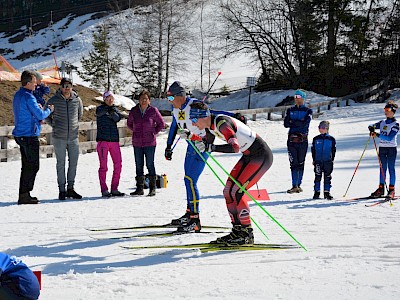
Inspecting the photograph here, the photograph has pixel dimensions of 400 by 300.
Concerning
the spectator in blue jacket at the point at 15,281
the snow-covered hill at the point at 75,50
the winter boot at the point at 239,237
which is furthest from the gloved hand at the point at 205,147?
the snow-covered hill at the point at 75,50

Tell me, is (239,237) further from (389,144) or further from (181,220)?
(389,144)

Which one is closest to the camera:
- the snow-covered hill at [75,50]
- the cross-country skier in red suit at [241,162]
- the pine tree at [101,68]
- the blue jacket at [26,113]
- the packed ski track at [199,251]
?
the packed ski track at [199,251]

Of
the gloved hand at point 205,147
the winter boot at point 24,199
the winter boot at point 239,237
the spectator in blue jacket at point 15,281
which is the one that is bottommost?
the winter boot at point 239,237

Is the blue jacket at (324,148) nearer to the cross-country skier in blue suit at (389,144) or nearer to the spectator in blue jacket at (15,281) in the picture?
the cross-country skier in blue suit at (389,144)

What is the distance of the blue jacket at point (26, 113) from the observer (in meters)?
8.73

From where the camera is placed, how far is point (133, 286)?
4660 millimetres

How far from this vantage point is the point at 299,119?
33.3 ft

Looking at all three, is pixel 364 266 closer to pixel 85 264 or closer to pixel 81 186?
pixel 85 264

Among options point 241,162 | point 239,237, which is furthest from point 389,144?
point 239,237

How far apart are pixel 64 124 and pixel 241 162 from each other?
420 cm

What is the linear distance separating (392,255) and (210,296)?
215 centimetres

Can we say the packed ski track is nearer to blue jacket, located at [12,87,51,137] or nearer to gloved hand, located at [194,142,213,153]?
gloved hand, located at [194,142,213,153]

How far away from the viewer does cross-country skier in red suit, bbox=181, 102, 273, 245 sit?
5.91 m

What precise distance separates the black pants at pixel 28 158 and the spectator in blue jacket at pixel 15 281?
544cm
